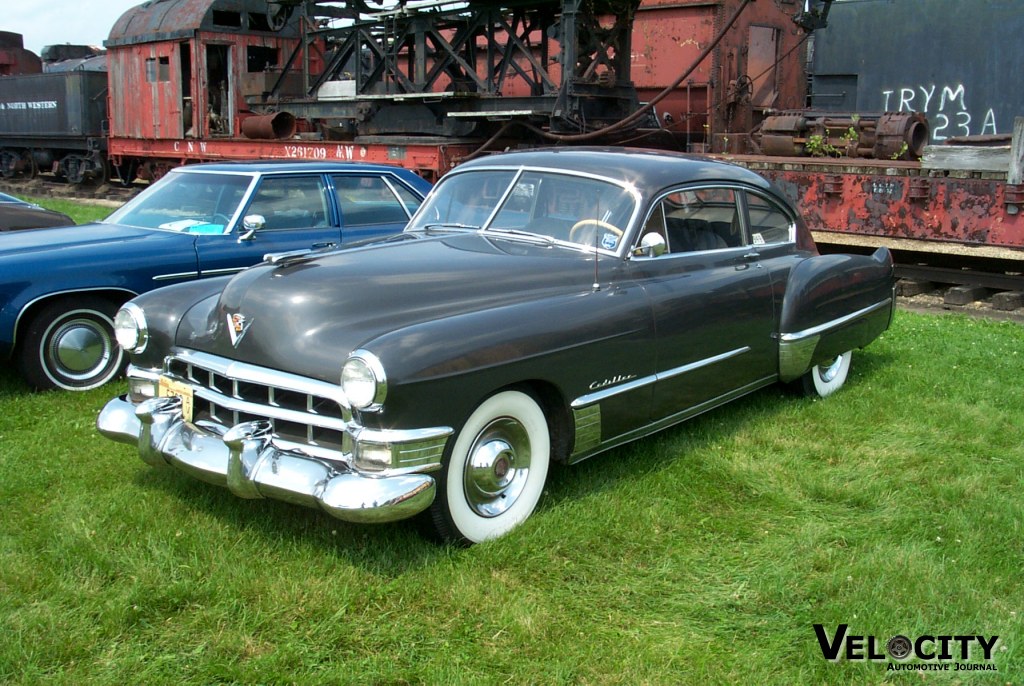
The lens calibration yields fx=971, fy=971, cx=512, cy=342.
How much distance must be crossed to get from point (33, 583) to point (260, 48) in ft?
50.4

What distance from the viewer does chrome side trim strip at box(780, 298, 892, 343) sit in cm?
530

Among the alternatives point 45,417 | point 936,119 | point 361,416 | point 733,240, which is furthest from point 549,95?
point 361,416

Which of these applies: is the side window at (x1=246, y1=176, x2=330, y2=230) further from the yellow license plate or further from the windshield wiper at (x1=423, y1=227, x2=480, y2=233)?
the yellow license plate

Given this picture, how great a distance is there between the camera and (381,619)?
3.23 metres

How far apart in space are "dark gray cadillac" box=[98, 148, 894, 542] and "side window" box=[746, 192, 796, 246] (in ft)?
0.08

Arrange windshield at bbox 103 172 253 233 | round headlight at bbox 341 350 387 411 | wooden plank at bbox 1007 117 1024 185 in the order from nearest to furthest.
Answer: round headlight at bbox 341 350 387 411 → windshield at bbox 103 172 253 233 → wooden plank at bbox 1007 117 1024 185

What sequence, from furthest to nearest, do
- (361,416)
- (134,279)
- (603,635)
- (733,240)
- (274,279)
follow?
(134,279) → (733,240) → (274,279) → (361,416) → (603,635)

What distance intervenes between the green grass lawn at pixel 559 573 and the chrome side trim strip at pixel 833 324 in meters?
0.60

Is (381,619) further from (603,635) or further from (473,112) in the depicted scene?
(473,112)

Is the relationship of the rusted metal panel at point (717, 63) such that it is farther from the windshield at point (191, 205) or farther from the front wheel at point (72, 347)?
the front wheel at point (72, 347)

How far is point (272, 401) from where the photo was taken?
3670 millimetres

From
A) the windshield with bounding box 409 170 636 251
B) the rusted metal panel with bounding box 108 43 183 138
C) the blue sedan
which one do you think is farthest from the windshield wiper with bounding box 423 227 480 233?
the rusted metal panel with bounding box 108 43 183 138

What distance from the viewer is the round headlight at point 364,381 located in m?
3.31

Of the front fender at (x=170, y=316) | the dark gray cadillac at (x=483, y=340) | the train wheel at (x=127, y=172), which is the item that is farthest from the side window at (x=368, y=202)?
the train wheel at (x=127, y=172)
